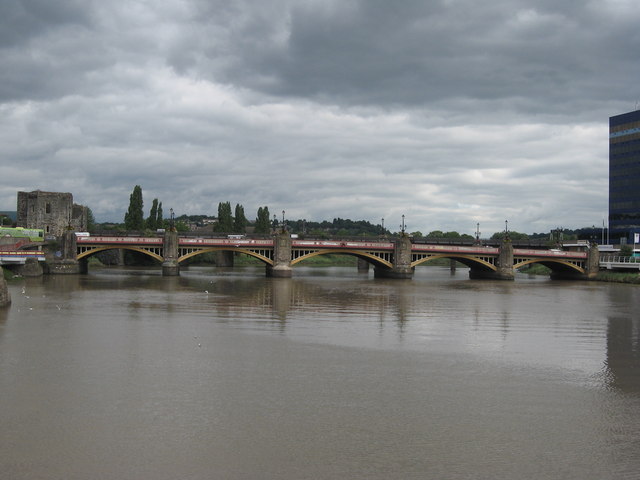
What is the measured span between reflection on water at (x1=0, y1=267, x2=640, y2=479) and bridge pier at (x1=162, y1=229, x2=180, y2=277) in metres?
42.0

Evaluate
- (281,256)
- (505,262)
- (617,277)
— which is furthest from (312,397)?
(617,277)

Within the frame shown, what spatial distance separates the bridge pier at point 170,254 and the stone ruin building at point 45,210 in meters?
27.8

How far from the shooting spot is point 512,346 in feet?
90.0

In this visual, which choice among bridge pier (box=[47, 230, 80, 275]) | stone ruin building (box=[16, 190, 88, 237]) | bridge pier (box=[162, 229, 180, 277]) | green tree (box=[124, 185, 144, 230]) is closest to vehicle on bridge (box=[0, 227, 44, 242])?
bridge pier (box=[47, 230, 80, 275])

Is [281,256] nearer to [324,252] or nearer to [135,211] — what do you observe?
[324,252]

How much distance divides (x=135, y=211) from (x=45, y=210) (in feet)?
63.5

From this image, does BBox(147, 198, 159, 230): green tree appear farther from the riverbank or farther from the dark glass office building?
the dark glass office building

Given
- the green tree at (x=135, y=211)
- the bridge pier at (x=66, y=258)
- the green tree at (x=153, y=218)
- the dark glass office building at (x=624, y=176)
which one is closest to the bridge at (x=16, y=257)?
the bridge pier at (x=66, y=258)

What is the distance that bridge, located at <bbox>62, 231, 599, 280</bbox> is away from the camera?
7800cm

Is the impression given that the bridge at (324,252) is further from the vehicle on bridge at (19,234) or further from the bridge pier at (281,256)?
the vehicle on bridge at (19,234)

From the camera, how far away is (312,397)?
57.2ft

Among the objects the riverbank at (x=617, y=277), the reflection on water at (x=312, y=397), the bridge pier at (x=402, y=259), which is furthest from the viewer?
the bridge pier at (x=402, y=259)

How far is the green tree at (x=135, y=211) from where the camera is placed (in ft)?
374

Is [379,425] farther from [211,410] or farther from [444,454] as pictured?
[211,410]
